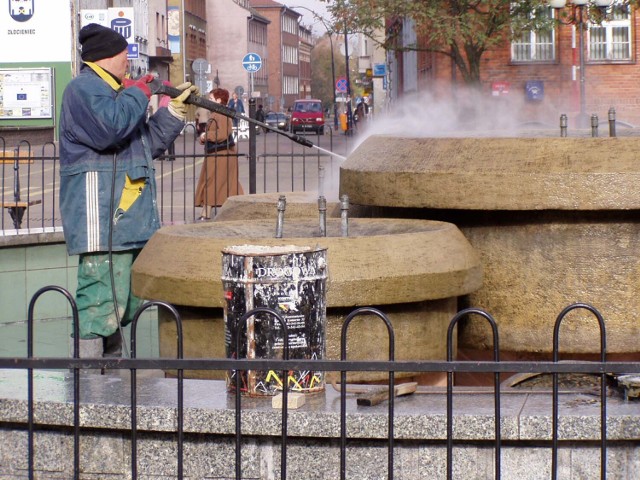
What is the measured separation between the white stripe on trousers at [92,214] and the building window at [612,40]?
101ft

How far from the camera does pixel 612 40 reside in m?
35.4

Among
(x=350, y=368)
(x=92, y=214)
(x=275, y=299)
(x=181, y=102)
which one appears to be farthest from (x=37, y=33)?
(x=350, y=368)

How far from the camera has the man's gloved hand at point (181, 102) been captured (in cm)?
576

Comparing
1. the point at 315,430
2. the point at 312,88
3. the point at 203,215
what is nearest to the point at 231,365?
the point at 315,430

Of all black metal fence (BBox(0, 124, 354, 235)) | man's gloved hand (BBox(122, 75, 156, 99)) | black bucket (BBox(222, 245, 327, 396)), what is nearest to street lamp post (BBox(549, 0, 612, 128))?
black metal fence (BBox(0, 124, 354, 235))

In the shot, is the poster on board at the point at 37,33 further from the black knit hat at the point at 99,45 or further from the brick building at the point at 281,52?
the brick building at the point at 281,52

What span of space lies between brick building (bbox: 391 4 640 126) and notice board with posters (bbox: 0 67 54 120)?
14.1 meters

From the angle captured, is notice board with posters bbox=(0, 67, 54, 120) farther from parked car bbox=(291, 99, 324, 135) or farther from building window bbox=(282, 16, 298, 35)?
building window bbox=(282, 16, 298, 35)

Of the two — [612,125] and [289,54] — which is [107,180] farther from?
[289,54]

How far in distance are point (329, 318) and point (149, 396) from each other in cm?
96

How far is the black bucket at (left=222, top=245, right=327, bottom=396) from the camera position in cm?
435

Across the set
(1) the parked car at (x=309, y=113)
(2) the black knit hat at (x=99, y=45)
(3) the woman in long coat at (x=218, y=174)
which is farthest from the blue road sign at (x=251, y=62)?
(2) the black knit hat at (x=99, y=45)

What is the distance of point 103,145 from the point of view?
18.2 ft

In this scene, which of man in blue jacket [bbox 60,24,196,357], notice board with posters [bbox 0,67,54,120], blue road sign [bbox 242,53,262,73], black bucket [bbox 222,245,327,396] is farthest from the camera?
blue road sign [bbox 242,53,262,73]
